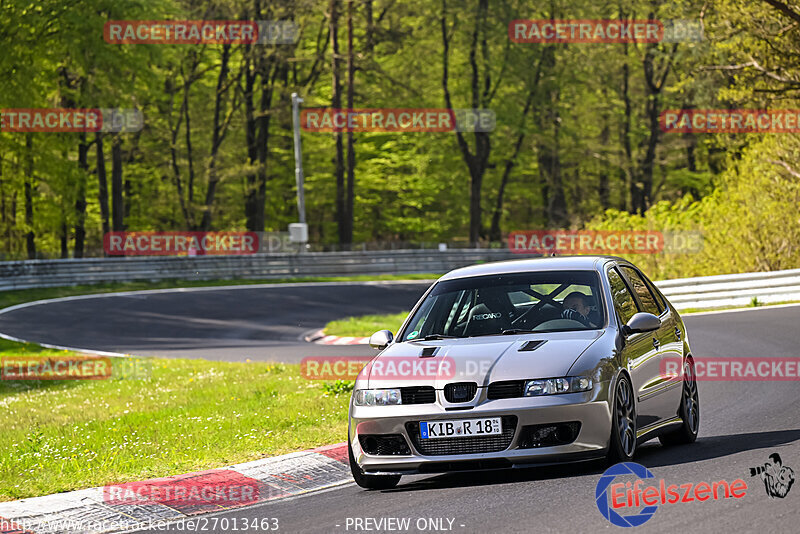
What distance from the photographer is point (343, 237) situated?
59.6 metres

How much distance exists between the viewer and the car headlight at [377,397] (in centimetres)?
784

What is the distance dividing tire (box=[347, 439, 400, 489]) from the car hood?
56cm

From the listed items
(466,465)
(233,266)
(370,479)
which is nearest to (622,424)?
(466,465)

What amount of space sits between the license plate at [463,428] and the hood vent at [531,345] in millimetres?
620

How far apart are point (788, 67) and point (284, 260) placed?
883 inches

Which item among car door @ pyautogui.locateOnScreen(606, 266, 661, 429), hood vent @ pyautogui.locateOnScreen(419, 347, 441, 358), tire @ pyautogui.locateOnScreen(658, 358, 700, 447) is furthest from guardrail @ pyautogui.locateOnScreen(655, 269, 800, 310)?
hood vent @ pyautogui.locateOnScreen(419, 347, 441, 358)

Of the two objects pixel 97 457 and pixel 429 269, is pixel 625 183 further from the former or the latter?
pixel 97 457

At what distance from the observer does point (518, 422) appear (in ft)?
24.5
